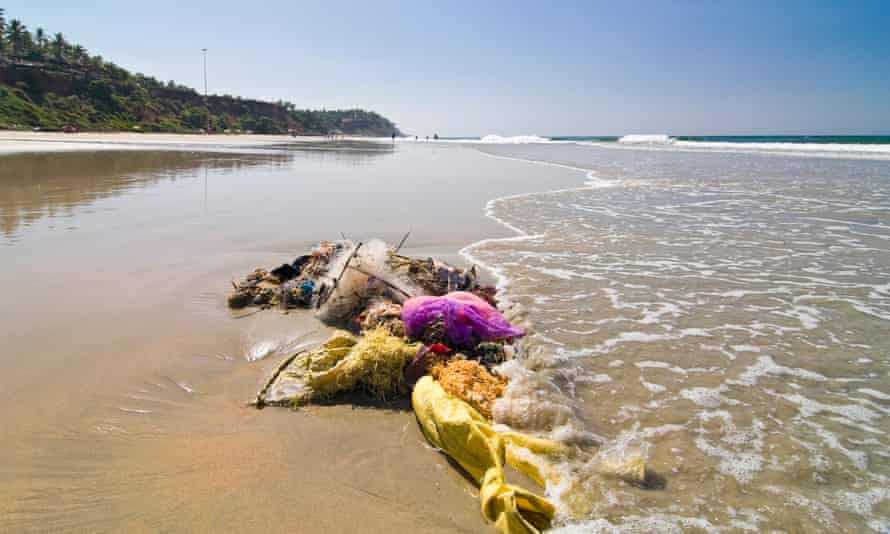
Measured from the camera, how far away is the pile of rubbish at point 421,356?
119 inches

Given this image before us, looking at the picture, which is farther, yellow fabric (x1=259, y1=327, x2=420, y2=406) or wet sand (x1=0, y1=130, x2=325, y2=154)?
wet sand (x1=0, y1=130, x2=325, y2=154)

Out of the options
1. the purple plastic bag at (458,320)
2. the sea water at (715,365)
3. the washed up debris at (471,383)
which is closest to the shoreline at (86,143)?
the purple plastic bag at (458,320)

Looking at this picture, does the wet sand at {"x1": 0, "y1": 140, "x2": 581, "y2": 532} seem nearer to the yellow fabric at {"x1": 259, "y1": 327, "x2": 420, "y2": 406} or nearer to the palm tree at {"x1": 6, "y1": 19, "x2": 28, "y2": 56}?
the yellow fabric at {"x1": 259, "y1": 327, "x2": 420, "y2": 406}

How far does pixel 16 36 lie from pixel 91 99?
28938mm

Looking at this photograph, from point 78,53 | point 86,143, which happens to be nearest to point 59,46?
point 78,53

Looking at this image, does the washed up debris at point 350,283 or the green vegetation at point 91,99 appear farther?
the green vegetation at point 91,99

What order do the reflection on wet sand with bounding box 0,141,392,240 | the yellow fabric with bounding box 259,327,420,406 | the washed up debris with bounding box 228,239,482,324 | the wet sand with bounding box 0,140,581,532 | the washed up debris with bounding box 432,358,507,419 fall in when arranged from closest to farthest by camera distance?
the wet sand with bounding box 0,140,581,532 → the washed up debris with bounding box 432,358,507,419 → the yellow fabric with bounding box 259,327,420,406 → the washed up debris with bounding box 228,239,482,324 → the reflection on wet sand with bounding box 0,141,392,240

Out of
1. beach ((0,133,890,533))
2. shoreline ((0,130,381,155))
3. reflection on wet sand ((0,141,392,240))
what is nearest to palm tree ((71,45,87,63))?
shoreline ((0,130,381,155))

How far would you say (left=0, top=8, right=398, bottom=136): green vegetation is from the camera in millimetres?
56500

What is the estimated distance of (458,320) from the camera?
179 inches

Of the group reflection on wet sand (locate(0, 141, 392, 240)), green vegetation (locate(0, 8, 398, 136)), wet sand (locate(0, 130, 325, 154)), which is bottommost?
reflection on wet sand (locate(0, 141, 392, 240))

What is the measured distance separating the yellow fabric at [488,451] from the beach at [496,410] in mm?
134

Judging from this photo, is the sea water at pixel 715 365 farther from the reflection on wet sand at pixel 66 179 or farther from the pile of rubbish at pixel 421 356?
the reflection on wet sand at pixel 66 179

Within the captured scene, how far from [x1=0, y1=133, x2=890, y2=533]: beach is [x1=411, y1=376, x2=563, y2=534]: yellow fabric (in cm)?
13
